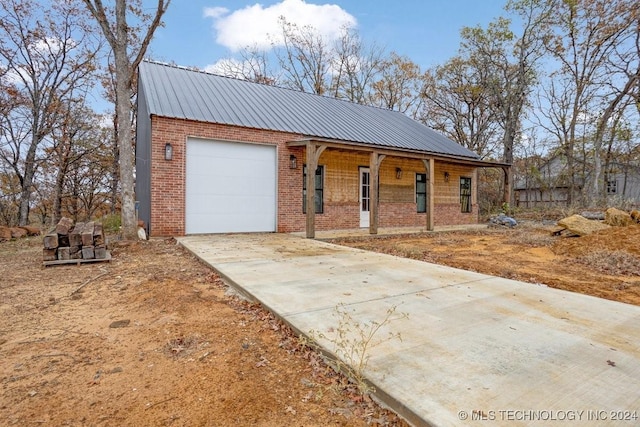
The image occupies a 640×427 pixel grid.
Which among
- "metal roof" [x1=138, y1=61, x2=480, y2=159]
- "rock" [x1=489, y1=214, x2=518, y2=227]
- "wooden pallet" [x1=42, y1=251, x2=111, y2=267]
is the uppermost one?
"metal roof" [x1=138, y1=61, x2=480, y2=159]

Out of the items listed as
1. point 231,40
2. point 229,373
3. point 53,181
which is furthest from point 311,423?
point 231,40

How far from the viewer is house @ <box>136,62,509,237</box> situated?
8.53 meters

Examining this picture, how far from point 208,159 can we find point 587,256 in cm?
871

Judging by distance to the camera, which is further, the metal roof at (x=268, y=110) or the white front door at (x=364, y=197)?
the white front door at (x=364, y=197)

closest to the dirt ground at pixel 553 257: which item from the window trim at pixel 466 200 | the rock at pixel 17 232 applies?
the window trim at pixel 466 200

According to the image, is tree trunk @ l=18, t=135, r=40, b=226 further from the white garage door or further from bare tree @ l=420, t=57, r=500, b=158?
bare tree @ l=420, t=57, r=500, b=158

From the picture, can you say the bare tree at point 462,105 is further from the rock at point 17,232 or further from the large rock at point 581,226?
the rock at point 17,232

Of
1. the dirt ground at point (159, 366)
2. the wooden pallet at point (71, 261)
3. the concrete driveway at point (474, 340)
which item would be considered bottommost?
the dirt ground at point (159, 366)

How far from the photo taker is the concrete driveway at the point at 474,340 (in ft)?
5.58

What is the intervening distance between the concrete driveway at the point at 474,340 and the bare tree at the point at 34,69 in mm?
16281

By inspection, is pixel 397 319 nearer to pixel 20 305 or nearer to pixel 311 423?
pixel 311 423

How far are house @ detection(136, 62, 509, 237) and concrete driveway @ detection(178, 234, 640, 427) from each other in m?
4.57

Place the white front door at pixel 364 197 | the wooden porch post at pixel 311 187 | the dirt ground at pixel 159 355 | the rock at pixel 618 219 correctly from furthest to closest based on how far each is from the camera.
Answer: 1. the white front door at pixel 364 197
2. the rock at pixel 618 219
3. the wooden porch post at pixel 311 187
4. the dirt ground at pixel 159 355

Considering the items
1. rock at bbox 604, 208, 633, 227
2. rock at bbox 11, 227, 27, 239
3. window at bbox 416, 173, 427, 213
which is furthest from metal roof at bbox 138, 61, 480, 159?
rock at bbox 11, 227, 27, 239
